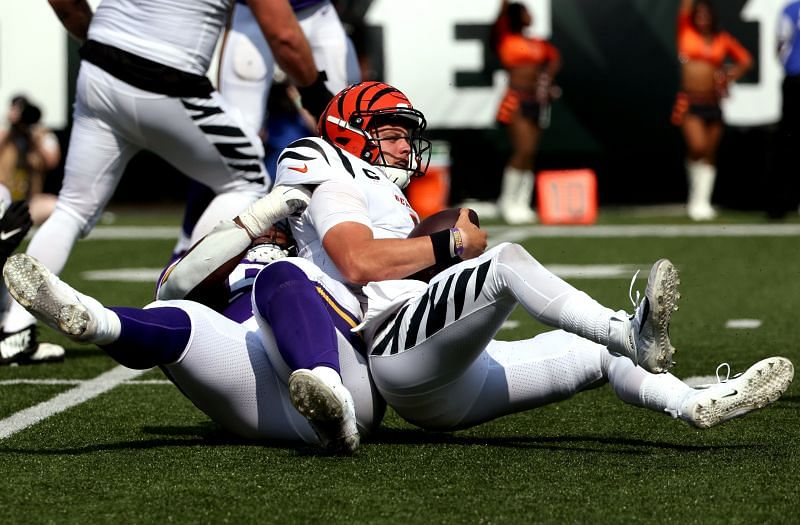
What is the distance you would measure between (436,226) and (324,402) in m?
0.65

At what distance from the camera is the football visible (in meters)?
3.70

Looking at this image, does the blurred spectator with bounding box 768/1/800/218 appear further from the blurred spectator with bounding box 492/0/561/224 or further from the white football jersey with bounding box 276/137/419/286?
the white football jersey with bounding box 276/137/419/286

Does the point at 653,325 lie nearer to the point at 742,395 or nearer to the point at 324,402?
the point at 742,395

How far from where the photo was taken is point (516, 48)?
43.0ft

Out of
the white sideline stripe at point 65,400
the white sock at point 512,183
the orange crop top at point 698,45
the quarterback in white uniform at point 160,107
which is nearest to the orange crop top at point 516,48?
the white sock at point 512,183

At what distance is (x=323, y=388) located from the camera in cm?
324

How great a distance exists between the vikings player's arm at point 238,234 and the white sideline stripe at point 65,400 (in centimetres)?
72

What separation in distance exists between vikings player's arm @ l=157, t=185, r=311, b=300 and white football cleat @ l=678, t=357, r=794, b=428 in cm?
106

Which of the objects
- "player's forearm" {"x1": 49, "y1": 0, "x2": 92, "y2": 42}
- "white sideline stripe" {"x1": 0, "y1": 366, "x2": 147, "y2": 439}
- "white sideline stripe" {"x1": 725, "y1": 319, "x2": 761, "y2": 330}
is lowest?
"white sideline stripe" {"x1": 725, "y1": 319, "x2": 761, "y2": 330}

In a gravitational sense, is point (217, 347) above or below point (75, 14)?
below

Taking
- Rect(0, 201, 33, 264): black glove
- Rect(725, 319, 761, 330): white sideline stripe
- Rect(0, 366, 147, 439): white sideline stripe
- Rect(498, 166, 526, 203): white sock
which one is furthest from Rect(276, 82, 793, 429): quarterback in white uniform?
Rect(498, 166, 526, 203): white sock

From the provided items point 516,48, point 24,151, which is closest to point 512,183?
point 516,48

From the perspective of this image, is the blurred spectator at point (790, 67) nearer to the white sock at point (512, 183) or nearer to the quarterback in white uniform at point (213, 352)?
the white sock at point (512, 183)

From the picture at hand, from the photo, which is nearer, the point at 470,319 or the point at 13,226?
the point at 470,319
